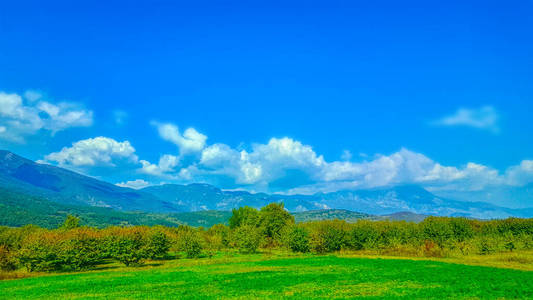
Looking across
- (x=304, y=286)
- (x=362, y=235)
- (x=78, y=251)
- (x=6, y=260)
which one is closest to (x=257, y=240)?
(x=362, y=235)

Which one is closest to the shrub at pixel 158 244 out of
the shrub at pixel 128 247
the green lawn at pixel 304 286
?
the shrub at pixel 128 247

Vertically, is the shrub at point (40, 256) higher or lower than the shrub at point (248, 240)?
lower

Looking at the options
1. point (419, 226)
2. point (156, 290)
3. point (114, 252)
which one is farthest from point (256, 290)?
point (419, 226)

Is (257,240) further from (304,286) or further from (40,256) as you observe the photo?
(304,286)

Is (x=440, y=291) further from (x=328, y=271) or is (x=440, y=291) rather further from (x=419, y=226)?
(x=419, y=226)

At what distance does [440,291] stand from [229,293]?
2315cm

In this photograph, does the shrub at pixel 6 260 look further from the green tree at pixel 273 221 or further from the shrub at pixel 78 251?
the green tree at pixel 273 221

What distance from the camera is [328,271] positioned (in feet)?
195

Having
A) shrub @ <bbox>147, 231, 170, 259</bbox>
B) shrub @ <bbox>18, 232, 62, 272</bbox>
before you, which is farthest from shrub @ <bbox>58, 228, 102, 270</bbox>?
shrub @ <bbox>147, 231, 170, 259</bbox>

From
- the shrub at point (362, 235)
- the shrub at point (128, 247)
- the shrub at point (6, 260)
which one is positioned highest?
the shrub at point (362, 235)

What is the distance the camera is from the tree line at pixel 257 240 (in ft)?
272

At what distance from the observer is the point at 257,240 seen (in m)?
122

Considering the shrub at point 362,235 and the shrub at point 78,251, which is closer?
the shrub at point 78,251

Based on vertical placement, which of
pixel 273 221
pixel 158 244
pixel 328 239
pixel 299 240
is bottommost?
pixel 158 244
